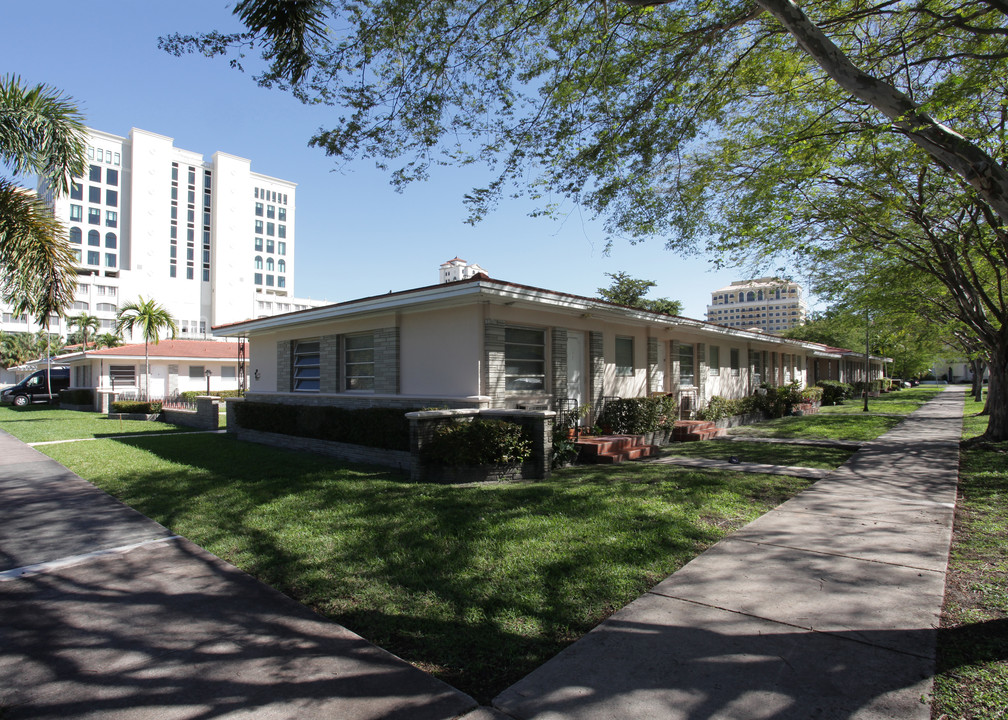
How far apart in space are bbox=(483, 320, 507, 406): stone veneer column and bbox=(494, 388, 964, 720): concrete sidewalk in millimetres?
5405

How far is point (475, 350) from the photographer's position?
1035 cm

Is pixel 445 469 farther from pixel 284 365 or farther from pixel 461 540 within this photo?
pixel 284 365

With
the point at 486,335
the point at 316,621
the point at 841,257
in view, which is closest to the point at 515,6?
the point at 486,335

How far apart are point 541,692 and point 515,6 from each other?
917cm

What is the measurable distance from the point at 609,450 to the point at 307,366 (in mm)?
→ 8429

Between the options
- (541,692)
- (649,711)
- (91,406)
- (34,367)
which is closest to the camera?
(649,711)

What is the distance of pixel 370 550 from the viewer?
17.8 feet

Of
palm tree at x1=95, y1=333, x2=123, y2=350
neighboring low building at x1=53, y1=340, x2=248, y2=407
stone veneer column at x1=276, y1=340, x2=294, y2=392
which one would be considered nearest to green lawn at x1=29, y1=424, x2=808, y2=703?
stone veneer column at x1=276, y1=340, x2=294, y2=392

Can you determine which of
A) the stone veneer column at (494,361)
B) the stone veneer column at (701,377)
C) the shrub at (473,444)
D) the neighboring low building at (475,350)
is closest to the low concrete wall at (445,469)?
the shrub at (473,444)

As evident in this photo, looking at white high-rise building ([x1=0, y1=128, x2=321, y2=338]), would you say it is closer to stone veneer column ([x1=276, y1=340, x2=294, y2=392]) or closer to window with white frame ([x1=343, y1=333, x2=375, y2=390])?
stone veneer column ([x1=276, y1=340, x2=294, y2=392])

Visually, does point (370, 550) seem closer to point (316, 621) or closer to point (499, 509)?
point (316, 621)

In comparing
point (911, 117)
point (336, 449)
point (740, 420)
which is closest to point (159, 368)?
point (336, 449)

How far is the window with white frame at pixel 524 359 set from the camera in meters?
11.1

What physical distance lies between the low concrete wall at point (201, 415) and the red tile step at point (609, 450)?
1292cm
